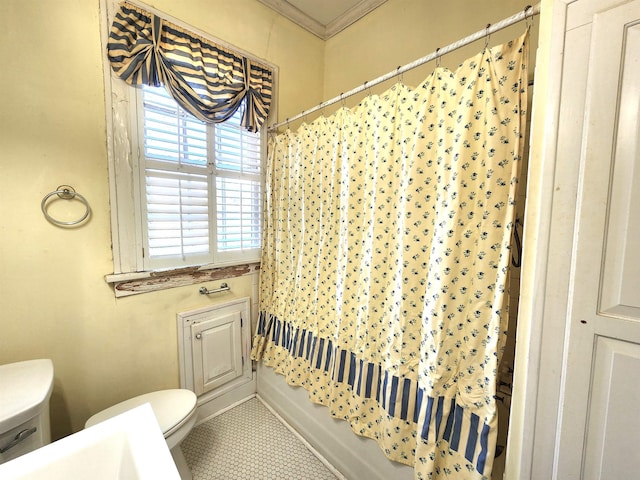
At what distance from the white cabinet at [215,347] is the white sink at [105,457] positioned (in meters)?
0.99

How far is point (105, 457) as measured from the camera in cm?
58

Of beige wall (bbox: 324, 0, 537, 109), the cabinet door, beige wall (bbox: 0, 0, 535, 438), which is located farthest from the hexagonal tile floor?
beige wall (bbox: 324, 0, 537, 109)

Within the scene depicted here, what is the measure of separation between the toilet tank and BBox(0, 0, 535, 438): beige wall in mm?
269

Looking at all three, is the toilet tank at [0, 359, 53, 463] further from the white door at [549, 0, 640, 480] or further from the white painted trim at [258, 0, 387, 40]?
the white painted trim at [258, 0, 387, 40]

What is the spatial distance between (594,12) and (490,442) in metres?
1.20

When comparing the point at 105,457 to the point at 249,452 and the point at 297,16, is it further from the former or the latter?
the point at 297,16

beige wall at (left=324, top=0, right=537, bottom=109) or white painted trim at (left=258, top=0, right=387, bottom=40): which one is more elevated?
white painted trim at (left=258, top=0, right=387, bottom=40)

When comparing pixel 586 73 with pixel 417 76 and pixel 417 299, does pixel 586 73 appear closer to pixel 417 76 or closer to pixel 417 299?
pixel 417 299

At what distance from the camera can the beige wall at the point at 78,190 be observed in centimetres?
104

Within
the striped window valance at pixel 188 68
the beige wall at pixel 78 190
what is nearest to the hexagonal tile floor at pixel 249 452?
the beige wall at pixel 78 190

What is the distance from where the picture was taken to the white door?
0.46 metres

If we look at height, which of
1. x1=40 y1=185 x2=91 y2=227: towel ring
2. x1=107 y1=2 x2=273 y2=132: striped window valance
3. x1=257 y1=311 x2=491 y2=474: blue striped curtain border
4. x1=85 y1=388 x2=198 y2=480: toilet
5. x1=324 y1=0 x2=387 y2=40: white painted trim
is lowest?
x1=85 y1=388 x2=198 y2=480: toilet

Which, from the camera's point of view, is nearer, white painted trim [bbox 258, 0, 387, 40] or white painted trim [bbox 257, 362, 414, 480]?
white painted trim [bbox 257, 362, 414, 480]

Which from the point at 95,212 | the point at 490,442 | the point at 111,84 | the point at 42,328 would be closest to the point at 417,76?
the point at 111,84
